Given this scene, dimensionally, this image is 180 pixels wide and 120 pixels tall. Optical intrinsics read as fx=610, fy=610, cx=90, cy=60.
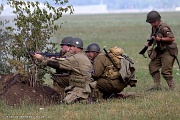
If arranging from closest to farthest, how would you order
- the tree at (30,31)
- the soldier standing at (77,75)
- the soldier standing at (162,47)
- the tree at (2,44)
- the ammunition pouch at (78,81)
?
the soldier standing at (77,75), the ammunition pouch at (78,81), the tree at (30,31), the tree at (2,44), the soldier standing at (162,47)

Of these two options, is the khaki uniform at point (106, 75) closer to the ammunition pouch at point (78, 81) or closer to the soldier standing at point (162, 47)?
the ammunition pouch at point (78, 81)

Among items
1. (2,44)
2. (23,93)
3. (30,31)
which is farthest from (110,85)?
(2,44)

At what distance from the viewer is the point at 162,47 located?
12.7 metres

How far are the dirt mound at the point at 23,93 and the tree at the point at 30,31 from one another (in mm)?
213

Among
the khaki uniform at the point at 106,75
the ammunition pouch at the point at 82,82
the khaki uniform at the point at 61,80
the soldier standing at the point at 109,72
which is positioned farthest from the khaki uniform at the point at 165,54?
the ammunition pouch at the point at 82,82

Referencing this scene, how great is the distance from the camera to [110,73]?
11164mm

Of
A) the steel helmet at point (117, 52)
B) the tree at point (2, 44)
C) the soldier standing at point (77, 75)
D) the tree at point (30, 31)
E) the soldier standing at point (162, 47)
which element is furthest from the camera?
the soldier standing at point (162, 47)

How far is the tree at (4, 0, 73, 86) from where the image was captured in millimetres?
10906

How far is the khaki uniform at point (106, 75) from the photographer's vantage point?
36.5 ft

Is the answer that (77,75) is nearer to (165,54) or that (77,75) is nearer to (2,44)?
(165,54)

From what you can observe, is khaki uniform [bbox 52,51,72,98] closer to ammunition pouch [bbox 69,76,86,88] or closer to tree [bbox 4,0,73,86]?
tree [bbox 4,0,73,86]

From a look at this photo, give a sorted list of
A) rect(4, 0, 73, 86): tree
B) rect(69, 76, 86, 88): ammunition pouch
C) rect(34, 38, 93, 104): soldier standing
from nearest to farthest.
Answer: rect(34, 38, 93, 104): soldier standing, rect(69, 76, 86, 88): ammunition pouch, rect(4, 0, 73, 86): tree

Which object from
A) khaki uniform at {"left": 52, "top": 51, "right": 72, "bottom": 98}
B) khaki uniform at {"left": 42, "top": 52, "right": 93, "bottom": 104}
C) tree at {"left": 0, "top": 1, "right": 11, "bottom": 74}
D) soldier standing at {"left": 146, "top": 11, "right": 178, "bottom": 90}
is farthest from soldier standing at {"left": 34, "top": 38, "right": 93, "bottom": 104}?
soldier standing at {"left": 146, "top": 11, "right": 178, "bottom": 90}

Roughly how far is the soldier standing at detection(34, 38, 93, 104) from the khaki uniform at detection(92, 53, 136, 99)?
0.52 m
